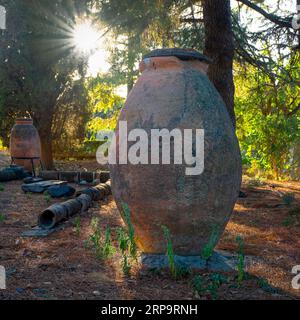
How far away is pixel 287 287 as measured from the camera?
411 cm

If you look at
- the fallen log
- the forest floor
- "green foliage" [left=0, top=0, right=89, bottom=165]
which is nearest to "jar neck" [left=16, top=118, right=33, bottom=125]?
"green foliage" [left=0, top=0, right=89, bottom=165]

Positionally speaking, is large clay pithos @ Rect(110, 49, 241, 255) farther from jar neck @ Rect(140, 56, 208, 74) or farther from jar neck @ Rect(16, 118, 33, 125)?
jar neck @ Rect(16, 118, 33, 125)

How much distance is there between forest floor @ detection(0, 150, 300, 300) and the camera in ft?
12.5

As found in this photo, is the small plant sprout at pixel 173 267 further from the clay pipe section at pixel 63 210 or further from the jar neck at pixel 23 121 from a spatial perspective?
the jar neck at pixel 23 121

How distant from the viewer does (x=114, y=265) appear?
4.60m

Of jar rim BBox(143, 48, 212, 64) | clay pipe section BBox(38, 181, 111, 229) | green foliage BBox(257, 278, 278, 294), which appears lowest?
green foliage BBox(257, 278, 278, 294)

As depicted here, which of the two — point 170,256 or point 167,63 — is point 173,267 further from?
point 167,63

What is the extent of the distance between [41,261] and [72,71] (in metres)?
Answer: 13.5

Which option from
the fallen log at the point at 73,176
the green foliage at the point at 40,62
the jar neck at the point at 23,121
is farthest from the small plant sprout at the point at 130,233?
the green foliage at the point at 40,62

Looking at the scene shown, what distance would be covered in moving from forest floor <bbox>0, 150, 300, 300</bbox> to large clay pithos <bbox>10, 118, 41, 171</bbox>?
25.4 ft

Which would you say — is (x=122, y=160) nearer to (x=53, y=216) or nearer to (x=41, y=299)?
(x=41, y=299)

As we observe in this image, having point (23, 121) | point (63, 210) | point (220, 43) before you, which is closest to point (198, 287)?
point (63, 210)

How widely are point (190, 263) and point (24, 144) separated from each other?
40.1ft

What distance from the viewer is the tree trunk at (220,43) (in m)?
9.32
